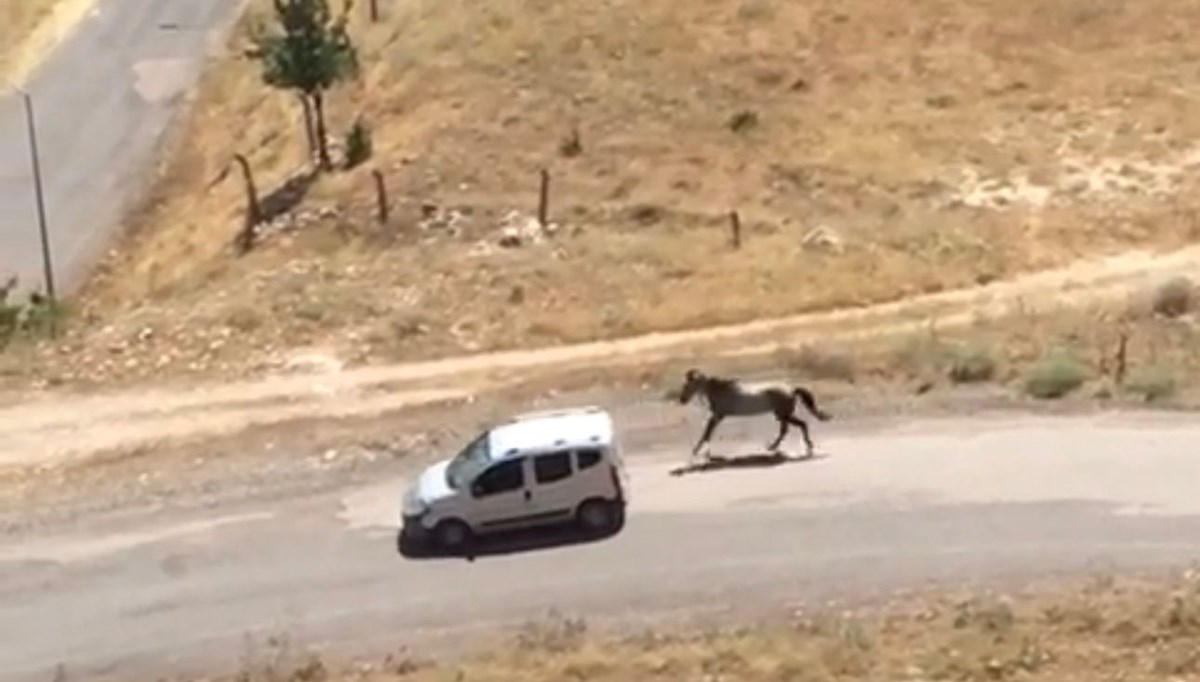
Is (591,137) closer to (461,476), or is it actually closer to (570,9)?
(570,9)

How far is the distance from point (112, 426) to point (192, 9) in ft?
106

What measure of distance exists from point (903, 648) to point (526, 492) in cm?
552

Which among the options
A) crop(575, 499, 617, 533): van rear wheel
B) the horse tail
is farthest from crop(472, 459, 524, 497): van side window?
the horse tail

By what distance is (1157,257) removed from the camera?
41719 millimetres

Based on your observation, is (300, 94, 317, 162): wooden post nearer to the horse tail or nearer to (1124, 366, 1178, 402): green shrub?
the horse tail

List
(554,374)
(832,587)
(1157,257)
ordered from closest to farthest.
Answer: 1. (832,587)
2. (554,374)
3. (1157,257)

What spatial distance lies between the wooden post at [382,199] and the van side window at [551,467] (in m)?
16.2

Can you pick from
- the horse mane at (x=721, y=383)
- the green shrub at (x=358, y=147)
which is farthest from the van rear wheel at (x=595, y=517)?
the green shrub at (x=358, y=147)

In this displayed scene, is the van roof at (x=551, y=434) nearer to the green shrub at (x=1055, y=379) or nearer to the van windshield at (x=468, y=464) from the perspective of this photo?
the van windshield at (x=468, y=464)

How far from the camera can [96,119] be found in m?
60.7

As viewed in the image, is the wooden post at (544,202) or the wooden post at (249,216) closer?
the wooden post at (544,202)

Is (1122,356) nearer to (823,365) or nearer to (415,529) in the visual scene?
(823,365)

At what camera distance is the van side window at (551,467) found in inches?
1164

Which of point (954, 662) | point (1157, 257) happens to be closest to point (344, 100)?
point (1157, 257)
